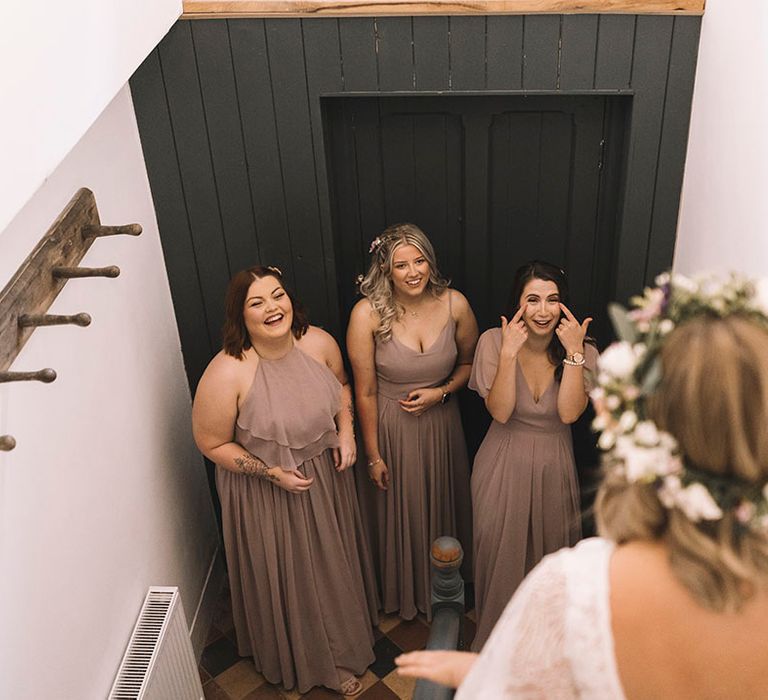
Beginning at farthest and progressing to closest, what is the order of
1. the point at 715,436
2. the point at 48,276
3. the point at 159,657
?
1. the point at 159,657
2. the point at 48,276
3. the point at 715,436

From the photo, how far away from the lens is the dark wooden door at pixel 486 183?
3.22 meters

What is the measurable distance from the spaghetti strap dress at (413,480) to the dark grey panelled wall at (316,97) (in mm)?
512

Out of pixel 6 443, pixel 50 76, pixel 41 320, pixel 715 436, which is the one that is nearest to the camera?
pixel 715 436

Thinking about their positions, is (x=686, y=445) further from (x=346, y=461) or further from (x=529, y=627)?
(x=346, y=461)

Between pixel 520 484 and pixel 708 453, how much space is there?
1886mm

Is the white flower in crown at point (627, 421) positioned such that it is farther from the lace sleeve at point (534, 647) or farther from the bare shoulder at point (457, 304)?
the bare shoulder at point (457, 304)

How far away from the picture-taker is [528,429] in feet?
9.89

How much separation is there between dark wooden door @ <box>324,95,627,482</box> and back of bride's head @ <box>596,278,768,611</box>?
2136 millimetres

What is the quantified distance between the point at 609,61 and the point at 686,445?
2021mm

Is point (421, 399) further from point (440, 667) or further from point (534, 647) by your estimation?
point (534, 647)

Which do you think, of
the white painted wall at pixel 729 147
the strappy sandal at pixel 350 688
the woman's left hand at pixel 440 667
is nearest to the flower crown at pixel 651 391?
the woman's left hand at pixel 440 667

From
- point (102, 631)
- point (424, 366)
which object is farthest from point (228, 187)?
point (102, 631)

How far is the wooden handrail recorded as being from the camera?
275cm

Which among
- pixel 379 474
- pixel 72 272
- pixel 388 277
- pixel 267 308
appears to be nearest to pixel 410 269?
pixel 388 277
